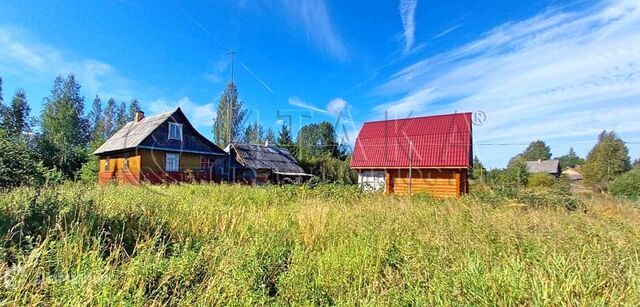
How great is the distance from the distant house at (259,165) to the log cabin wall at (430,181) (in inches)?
357

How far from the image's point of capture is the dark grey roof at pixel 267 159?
25172 mm

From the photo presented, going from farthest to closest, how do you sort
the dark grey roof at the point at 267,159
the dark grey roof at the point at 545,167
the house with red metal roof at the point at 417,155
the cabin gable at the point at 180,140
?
the dark grey roof at the point at 545,167, the dark grey roof at the point at 267,159, the cabin gable at the point at 180,140, the house with red metal roof at the point at 417,155

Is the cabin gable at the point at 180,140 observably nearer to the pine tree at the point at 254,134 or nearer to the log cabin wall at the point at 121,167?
the log cabin wall at the point at 121,167

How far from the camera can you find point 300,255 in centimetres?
367

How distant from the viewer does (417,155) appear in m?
16.9

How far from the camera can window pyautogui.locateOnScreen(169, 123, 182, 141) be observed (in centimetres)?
2058

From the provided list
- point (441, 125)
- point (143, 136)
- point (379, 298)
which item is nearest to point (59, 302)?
point (379, 298)

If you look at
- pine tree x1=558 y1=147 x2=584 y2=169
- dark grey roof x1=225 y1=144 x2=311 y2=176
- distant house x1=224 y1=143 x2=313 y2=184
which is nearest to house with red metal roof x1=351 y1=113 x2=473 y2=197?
distant house x1=224 y1=143 x2=313 y2=184

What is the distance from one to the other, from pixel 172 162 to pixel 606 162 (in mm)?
53852

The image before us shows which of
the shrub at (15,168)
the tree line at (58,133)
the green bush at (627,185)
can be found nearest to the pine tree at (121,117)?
the tree line at (58,133)

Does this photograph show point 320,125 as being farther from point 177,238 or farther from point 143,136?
point 177,238

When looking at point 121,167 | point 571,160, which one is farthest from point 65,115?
point 571,160

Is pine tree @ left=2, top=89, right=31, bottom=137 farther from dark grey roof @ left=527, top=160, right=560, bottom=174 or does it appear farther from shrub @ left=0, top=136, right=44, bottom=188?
dark grey roof @ left=527, top=160, right=560, bottom=174

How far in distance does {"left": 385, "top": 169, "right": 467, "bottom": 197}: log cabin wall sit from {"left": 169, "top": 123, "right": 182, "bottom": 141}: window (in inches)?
577
